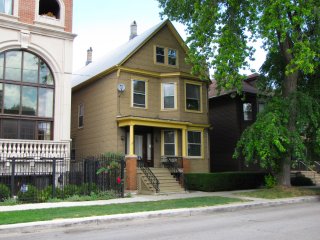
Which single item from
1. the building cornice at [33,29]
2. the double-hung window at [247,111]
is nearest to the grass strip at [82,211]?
the building cornice at [33,29]

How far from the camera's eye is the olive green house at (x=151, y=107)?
79.7 ft

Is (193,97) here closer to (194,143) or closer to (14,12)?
(194,143)

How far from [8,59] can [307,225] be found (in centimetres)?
1622

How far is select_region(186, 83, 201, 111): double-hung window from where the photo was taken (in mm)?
26375

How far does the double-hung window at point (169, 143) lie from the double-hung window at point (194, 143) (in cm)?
128

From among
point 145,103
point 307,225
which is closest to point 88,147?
point 145,103

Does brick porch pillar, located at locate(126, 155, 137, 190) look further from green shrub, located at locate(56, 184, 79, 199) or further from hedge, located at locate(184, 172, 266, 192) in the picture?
green shrub, located at locate(56, 184, 79, 199)

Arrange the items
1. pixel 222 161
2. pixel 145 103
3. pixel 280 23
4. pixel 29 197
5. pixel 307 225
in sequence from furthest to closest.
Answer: pixel 222 161 → pixel 145 103 → pixel 280 23 → pixel 29 197 → pixel 307 225

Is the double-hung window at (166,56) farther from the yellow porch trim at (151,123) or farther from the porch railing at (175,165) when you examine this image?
the porch railing at (175,165)

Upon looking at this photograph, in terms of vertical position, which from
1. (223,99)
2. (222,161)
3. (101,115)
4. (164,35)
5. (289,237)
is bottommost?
(289,237)

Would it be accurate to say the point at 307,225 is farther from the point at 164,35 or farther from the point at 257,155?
the point at 164,35

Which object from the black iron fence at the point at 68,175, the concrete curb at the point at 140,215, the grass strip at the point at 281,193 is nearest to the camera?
the concrete curb at the point at 140,215

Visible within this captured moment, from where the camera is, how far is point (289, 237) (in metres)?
9.03

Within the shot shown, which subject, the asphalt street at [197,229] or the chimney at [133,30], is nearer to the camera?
the asphalt street at [197,229]
